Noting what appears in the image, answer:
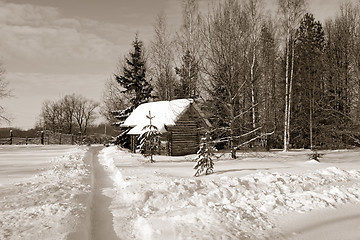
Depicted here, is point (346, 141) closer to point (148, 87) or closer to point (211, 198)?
point (148, 87)

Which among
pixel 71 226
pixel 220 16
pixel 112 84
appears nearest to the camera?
pixel 71 226

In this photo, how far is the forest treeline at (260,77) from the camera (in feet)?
55.6

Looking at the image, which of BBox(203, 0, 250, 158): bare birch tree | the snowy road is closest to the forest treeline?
BBox(203, 0, 250, 158): bare birch tree

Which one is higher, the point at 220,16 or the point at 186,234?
the point at 220,16

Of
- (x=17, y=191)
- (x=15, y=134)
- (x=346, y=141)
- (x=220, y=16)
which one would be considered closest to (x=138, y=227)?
(x=17, y=191)

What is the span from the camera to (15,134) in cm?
5819

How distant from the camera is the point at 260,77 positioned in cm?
2494

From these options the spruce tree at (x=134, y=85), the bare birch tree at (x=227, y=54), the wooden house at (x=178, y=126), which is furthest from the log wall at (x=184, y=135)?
the spruce tree at (x=134, y=85)

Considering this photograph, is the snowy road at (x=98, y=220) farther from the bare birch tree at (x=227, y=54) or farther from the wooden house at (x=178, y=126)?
the wooden house at (x=178, y=126)

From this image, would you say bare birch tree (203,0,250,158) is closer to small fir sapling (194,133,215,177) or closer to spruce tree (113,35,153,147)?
small fir sapling (194,133,215,177)

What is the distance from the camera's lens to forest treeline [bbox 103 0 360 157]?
17.0m

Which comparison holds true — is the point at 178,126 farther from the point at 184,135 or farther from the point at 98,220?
the point at 98,220

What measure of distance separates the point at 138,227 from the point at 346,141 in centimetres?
2787

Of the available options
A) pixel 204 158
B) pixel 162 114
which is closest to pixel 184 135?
pixel 162 114
